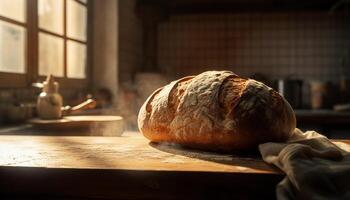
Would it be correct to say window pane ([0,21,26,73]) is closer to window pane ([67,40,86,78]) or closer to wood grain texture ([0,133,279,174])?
window pane ([67,40,86,78])

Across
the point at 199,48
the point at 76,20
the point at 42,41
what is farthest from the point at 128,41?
the point at 42,41

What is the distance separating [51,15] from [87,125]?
3.82 feet

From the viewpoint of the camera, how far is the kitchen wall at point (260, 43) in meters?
4.39

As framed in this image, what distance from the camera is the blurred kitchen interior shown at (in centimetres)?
345

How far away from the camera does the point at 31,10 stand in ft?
8.62

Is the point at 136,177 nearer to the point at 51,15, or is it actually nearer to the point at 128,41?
the point at 51,15

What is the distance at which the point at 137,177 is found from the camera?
954 mm

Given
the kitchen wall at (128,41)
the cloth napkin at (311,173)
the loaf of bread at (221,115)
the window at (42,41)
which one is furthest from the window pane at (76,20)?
the cloth napkin at (311,173)

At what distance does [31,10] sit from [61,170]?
1.93 meters

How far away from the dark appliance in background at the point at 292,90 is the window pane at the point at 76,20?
1.92m

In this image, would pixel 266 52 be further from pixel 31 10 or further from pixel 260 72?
pixel 31 10

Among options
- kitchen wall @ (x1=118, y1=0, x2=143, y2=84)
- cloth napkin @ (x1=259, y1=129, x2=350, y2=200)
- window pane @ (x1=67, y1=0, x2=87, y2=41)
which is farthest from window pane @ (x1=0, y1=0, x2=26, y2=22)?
cloth napkin @ (x1=259, y1=129, x2=350, y2=200)

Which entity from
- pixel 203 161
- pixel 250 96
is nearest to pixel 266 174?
pixel 203 161

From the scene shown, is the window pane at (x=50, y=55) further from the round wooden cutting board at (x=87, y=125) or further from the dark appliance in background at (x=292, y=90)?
the dark appliance in background at (x=292, y=90)
